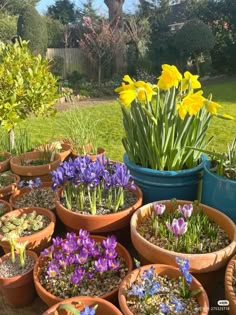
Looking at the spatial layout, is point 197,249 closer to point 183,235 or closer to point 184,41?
point 183,235

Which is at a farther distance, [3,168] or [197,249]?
[3,168]

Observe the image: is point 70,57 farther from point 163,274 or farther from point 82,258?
point 163,274

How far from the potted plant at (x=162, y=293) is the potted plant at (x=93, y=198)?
0.46 meters

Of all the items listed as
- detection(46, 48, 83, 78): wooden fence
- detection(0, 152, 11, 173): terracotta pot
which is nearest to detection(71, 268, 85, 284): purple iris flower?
detection(0, 152, 11, 173): terracotta pot

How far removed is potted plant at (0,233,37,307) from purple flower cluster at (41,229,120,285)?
14 cm

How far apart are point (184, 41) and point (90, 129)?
10816 millimetres

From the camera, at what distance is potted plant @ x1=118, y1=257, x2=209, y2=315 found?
50.3 inches

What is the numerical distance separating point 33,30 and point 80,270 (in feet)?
42.4

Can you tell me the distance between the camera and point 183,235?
1.59m

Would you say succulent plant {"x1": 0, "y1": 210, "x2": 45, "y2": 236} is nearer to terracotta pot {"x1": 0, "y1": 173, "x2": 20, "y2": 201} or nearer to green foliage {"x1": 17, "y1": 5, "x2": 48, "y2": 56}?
terracotta pot {"x1": 0, "y1": 173, "x2": 20, "y2": 201}

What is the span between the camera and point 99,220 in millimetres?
1798

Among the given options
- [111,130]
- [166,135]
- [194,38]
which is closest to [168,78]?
[166,135]

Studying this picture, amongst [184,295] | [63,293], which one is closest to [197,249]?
[184,295]

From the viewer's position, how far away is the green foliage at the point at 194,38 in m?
12.8
